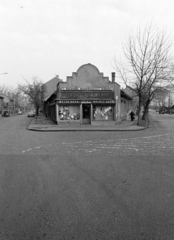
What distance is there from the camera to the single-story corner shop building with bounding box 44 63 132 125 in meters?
18.3

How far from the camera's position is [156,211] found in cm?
297

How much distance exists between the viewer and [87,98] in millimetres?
18312

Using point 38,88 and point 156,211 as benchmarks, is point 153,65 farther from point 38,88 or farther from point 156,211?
point 38,88

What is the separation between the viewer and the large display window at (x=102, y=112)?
1880cm

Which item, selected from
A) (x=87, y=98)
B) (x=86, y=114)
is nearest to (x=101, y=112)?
(x=86, y=114)

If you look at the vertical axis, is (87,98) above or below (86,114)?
above

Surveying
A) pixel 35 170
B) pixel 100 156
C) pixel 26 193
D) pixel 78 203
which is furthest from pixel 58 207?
pixel 100 156

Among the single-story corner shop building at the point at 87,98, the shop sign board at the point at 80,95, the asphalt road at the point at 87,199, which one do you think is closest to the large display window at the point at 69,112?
the single-story corner shop building at the point at 87,98

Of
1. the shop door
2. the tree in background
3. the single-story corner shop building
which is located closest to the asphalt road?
the single-story corner shop building

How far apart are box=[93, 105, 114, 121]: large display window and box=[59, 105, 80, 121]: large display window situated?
2.04 m

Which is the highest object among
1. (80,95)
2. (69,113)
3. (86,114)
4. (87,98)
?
(80,95)

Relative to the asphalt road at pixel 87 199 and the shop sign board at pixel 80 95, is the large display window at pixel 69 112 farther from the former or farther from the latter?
the asphalt road at pixel 87 199

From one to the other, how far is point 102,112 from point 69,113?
397 cm

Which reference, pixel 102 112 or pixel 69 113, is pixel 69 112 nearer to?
pixel 69 113
